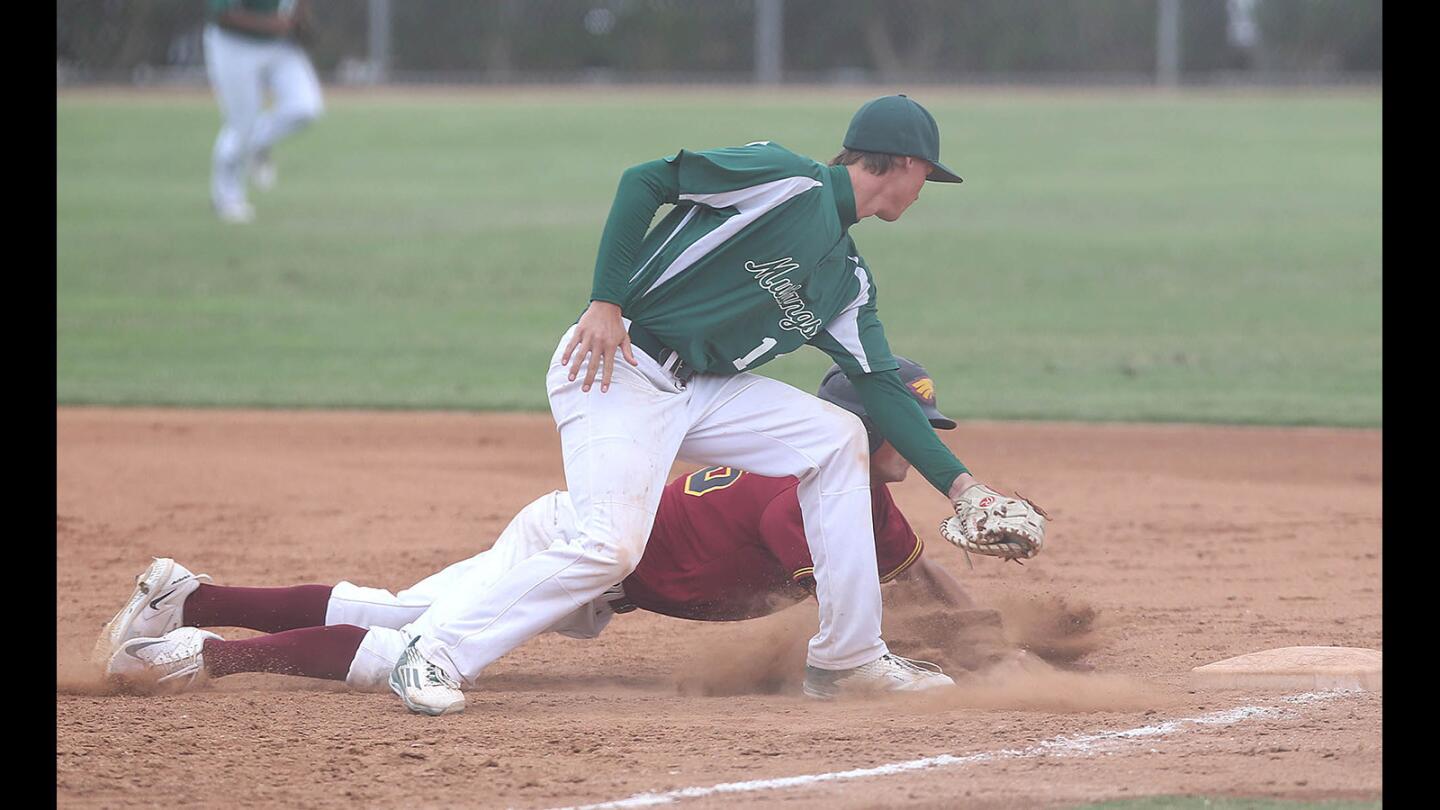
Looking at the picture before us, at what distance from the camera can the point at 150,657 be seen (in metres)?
4.37

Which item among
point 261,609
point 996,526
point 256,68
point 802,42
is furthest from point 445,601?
point 802,42

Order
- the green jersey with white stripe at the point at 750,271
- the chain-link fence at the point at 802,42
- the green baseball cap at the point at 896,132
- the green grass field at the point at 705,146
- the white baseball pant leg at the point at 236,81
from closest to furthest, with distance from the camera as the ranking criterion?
the green jersey with white stripe at the point at 750,271, the green baseball cap at the point at 896,132, the green grass field at the point at 705,146, the white baseball pant leg at the point at 236,81, the chain-link fence at the point at 802,42

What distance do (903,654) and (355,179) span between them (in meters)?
14.5

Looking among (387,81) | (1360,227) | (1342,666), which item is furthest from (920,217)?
(1342,666)

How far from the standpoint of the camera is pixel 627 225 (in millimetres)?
4117

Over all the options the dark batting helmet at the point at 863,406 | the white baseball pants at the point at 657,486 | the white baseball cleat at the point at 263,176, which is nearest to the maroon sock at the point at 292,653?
the white baseball pants at the point at 657,486

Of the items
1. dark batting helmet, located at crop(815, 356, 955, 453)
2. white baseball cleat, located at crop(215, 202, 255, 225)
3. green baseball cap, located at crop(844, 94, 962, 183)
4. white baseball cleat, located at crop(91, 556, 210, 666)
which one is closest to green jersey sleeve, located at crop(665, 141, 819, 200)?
green baseball cap, located at crop(844, 94, 962, 183)

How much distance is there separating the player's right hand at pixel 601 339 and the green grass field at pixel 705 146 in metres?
4.77

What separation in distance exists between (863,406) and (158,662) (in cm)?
195

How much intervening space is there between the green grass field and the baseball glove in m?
4.54

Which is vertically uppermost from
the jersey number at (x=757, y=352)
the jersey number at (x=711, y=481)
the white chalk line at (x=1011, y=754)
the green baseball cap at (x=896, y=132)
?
the green baseball cap at (x=896, y=132)

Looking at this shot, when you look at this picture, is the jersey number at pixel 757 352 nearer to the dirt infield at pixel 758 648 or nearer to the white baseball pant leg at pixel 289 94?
the dirt infield at pixel 758 648

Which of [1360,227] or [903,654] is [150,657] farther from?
[1360,227]

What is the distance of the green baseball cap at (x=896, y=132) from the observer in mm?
4285
